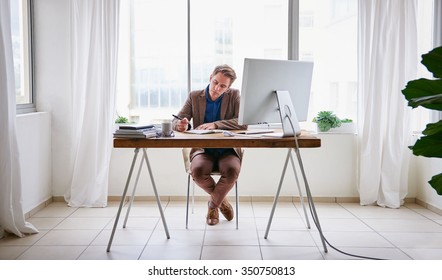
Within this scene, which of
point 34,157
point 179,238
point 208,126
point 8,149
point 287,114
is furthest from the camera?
point 34,157

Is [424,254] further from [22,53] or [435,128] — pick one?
[22,53]

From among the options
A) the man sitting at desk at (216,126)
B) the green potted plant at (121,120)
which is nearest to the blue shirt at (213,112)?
the man sitting at desk at (216,126)

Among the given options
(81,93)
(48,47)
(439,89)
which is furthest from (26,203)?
(439,89)

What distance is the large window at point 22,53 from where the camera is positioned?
4.84m

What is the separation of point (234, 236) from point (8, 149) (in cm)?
160

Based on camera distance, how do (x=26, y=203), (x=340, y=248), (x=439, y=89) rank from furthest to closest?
(x=26, y=203), (x=340, y=248), (x=439, y=89)

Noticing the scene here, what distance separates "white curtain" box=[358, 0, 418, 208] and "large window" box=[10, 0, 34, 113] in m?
2.79

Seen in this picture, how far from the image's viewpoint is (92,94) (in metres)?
4.97

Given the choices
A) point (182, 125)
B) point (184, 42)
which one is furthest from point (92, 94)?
point (182, 125)

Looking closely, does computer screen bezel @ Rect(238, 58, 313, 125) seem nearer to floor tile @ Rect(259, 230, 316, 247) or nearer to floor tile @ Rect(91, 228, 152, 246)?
floor tile @ Rect(259, 230, 316, 247)

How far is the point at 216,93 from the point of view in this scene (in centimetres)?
432

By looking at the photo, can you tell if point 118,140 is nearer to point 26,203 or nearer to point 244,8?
point 26,203

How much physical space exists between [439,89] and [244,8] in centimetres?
356
